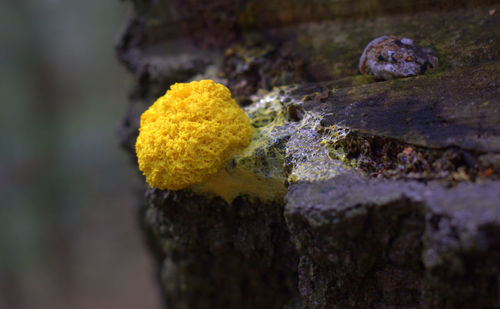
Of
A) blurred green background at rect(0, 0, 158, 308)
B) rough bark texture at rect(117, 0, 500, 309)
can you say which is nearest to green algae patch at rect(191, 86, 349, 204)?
rough bark texture at rect(117, 0, 500, 309)

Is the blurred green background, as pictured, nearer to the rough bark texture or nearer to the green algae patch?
the rough bark texture

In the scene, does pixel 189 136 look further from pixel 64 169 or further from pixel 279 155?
pixel 64 169

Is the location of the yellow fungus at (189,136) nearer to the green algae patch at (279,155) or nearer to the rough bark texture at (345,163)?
the green algae patch at (279,155)

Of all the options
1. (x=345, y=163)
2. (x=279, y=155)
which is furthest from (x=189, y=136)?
(x=345, y=163)

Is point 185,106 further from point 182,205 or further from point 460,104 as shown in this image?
point 460,104

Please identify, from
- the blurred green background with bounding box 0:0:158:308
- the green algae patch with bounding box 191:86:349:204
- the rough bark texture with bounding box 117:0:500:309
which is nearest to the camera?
the rough bark texture with bounding box 117:0:500:309

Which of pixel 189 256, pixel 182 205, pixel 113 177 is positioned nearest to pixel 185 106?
pixel 182 205
